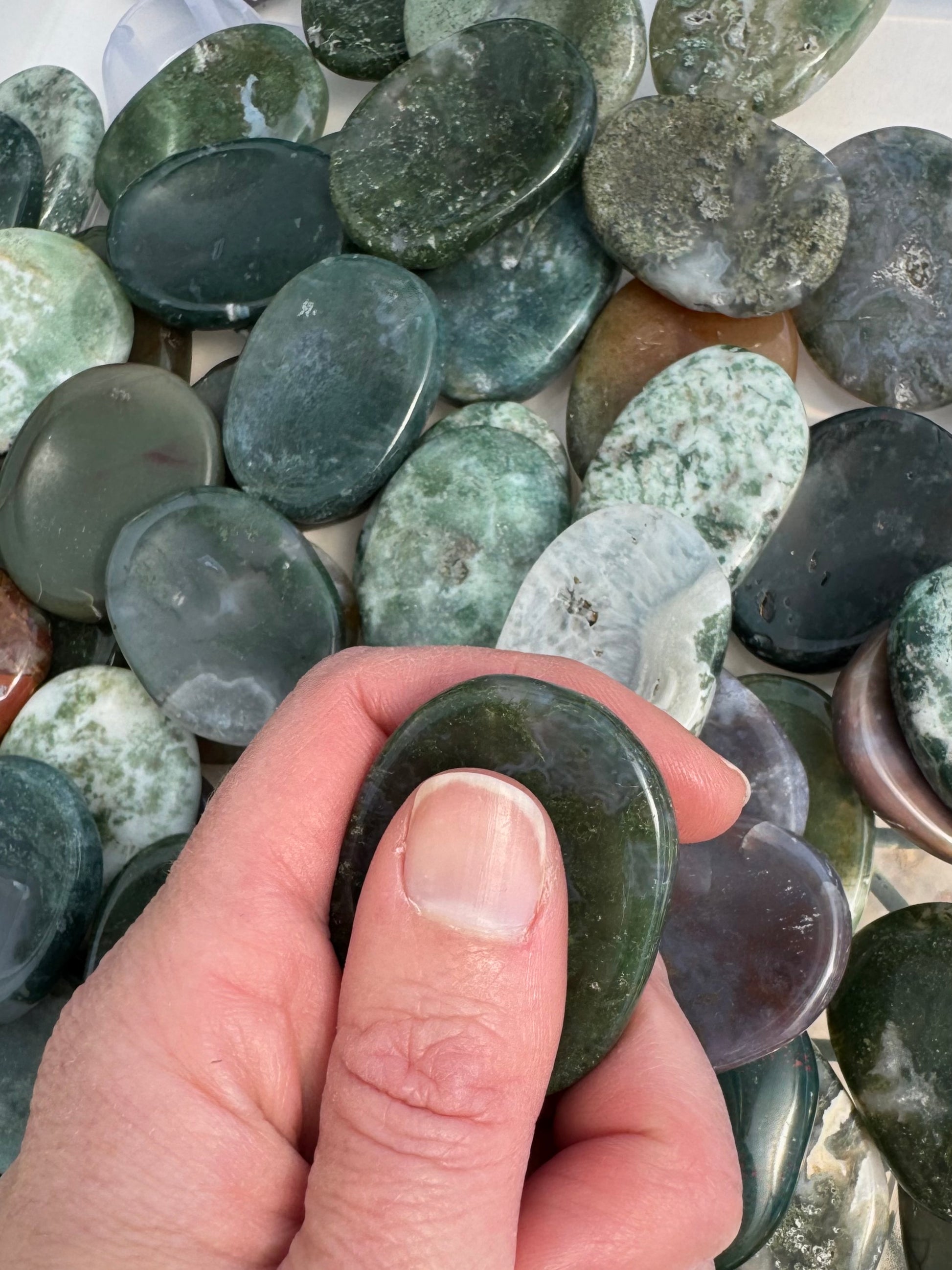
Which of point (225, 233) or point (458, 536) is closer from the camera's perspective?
point (458, 536)

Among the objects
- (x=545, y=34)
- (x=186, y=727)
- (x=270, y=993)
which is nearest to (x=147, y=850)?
(x=186, y=727)

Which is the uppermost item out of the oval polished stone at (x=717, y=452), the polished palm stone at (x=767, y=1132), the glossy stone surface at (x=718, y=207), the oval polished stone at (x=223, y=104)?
the oval polished stone at (x=223, y=104)

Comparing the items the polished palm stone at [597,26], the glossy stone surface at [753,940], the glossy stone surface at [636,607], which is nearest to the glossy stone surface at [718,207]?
the polished palm stone at [597,26]

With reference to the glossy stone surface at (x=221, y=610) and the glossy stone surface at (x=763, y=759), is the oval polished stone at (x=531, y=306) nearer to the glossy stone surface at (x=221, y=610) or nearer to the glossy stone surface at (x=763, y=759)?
the glossy stone surface at (x=221, y=610)

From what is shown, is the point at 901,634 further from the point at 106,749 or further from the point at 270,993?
the point at 106,749

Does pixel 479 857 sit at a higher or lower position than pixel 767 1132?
higher

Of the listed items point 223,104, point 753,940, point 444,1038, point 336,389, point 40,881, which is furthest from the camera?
point 223,104

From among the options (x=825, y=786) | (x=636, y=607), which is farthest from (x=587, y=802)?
(x=825, y=786)

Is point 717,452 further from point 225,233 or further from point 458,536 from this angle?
point 225,233

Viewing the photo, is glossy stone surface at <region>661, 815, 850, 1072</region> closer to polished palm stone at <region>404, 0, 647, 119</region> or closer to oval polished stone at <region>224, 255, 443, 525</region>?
oval polished stone at <region>224, 255, 443, 525</region>
